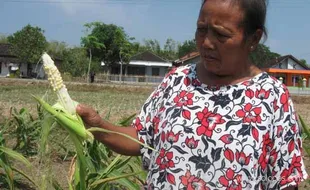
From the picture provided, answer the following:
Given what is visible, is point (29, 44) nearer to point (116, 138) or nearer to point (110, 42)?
point (110, 42)

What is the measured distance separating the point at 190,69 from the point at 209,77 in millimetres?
101

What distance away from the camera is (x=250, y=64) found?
152 centimetres

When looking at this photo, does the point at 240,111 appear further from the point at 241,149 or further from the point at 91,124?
the point at 91,124

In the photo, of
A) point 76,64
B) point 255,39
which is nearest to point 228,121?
point 255,39

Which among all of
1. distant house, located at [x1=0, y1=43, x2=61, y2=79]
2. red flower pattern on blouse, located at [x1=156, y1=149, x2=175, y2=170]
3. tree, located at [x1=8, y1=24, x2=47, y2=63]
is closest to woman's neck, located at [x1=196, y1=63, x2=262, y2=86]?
red flower pattern on blouse, located at [x1=156, y1=149, x2=175, y2=170]

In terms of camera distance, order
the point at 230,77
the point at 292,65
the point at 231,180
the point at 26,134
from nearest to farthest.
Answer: the point at 231,180 → the point at 230,77 → the point at 26,134 → the point at 292,65

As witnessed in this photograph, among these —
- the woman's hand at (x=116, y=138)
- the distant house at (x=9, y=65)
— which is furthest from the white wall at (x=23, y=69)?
the woman's hand at (x=116, y=138)

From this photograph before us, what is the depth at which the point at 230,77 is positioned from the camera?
148 centimetres

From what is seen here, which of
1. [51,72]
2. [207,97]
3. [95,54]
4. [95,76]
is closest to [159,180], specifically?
[207,97]

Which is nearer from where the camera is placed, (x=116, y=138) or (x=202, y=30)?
(x=202, y=30)

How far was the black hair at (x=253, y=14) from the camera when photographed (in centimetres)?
143

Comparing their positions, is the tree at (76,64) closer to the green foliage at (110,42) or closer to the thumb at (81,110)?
the green foliage at (110,42)

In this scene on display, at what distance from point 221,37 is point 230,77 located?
0.14 metres

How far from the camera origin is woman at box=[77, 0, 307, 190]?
4.52 feet
